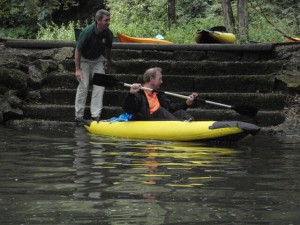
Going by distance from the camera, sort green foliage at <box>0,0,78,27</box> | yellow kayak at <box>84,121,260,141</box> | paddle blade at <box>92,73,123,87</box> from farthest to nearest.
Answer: green foliage at <box>0,0,78,27</box>
paddle blade at <box>92,73,123,87</box>
yellow kayak at <box>84,121,260,141</box>

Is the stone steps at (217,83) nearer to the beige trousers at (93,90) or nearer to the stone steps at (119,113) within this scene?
the stone steps at (119,113)

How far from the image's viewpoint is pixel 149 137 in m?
8.88

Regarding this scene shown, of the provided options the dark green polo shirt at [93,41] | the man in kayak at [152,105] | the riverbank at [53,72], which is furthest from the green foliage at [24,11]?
the man in kayak at [152,105]

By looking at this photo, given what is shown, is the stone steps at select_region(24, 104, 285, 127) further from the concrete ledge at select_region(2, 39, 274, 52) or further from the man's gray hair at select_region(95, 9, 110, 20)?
the concrete ledge at select_region(2, 39, 274, 52)

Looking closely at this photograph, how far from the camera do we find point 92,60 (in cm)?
1107

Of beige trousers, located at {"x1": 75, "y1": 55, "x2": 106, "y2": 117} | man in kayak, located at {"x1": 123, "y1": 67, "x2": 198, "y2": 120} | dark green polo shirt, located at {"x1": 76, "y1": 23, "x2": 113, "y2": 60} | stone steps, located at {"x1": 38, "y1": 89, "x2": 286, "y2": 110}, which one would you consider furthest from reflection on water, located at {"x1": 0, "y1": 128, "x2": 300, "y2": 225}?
stone steps, located at {"x1": 38, "y1": 89, "x2": 286, "y2": 110}

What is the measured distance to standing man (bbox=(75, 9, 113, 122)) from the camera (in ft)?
35.0

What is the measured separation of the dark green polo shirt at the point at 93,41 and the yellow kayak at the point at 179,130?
1.72 metres

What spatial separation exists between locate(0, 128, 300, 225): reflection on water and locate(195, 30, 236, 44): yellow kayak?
18.9 ft

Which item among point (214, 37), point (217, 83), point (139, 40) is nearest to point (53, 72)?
point (139, 40)

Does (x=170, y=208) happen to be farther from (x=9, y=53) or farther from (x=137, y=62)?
(x=9, y=53)

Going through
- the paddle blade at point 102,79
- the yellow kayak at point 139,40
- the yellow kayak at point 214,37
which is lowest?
the paddle blade at point 102,79

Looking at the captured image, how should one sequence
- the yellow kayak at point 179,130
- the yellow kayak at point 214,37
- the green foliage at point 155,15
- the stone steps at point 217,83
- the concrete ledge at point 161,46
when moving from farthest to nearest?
the green foliage at point 155,15 < the yellow kayak at point 214,37 < the concrete ledge at point 161,46 < the stone steps at point 217,83 < the yellow kayak at point 179,130

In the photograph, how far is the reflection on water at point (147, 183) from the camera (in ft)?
12.7
